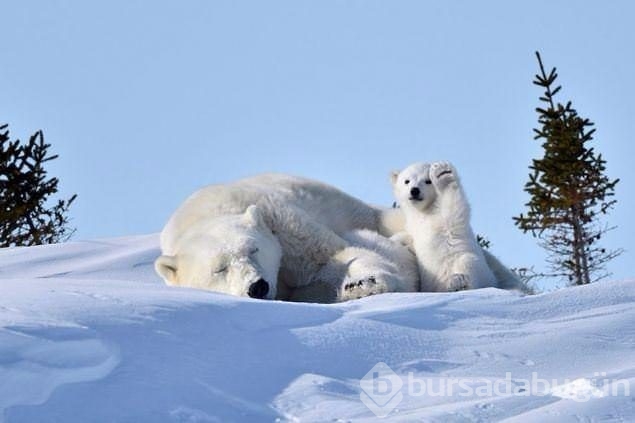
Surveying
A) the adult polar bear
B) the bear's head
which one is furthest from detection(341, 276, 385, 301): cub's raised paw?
the bear's head

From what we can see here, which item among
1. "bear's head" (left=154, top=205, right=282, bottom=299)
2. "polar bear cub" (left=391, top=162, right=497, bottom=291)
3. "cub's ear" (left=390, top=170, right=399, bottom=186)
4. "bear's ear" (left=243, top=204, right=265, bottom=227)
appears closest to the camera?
"bear's head" (left=154, top=205, right=282, bottom=299)

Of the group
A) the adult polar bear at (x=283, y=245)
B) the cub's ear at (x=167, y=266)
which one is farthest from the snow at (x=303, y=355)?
the cub's ear at (x=167, y=266)

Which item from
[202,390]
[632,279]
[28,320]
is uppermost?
[632,279]

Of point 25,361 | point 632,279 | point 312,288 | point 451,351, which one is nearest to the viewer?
point 25,361

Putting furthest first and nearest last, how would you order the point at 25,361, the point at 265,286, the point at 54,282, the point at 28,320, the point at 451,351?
the point at 265,286, the point at 54,282, the point at 451,351, the point at 28,320, the point at 25,361

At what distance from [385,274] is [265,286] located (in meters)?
0.71

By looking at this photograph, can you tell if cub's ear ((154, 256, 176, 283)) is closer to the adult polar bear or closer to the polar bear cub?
the adult polar bear

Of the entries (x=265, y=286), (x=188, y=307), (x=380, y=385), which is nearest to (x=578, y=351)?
(x=380, y=385)

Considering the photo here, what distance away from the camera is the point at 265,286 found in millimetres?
6629

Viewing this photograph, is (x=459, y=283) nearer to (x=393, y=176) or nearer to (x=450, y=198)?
(x=450, y=198)

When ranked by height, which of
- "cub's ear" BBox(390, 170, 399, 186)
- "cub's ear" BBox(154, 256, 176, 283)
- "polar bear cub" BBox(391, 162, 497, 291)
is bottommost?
"cub's ear" BBox(154, 256, 176, 283)

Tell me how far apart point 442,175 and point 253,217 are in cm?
123

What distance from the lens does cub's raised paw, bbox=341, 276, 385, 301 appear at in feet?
22.0

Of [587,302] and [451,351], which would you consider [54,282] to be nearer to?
[451,351]
